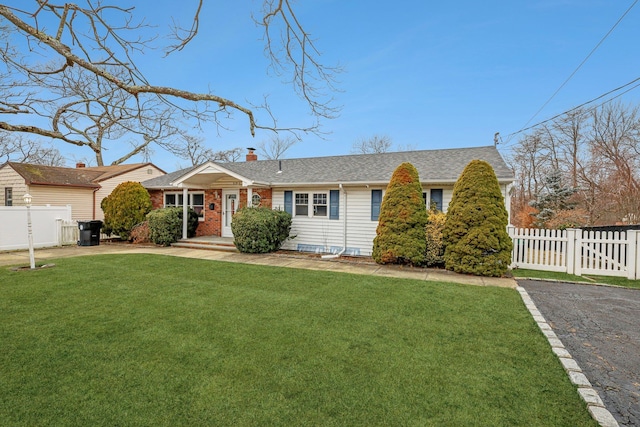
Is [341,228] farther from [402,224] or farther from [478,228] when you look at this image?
[478,228]

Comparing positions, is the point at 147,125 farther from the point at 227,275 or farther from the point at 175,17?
the point at 227,275

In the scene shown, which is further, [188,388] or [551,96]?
[551,96]

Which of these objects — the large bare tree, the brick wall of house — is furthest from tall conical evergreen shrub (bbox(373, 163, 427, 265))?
the brick wall of house

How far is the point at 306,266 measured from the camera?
8.77 m

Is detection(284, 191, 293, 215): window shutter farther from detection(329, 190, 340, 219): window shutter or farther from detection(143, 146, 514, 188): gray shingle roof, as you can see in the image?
detection(329, 190, 340, 219): window shutter

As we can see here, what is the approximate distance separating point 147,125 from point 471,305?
23.0 feet

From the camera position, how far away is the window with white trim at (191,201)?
14477 millimetres

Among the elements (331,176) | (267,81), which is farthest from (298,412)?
(331,176)

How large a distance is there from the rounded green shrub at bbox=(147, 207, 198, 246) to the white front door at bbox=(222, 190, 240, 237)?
5.95 ft

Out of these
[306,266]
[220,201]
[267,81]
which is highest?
[267,81]

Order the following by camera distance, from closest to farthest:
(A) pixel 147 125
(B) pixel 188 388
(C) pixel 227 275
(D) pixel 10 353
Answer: (B) pixel 188 388 < (D) pixel 10 353 < (A) pixel 147 125 < (C) pixel 227 275

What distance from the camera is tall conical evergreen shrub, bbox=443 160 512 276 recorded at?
7.84m

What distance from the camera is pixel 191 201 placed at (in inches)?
568

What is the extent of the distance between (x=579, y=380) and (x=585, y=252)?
6.80 metres
